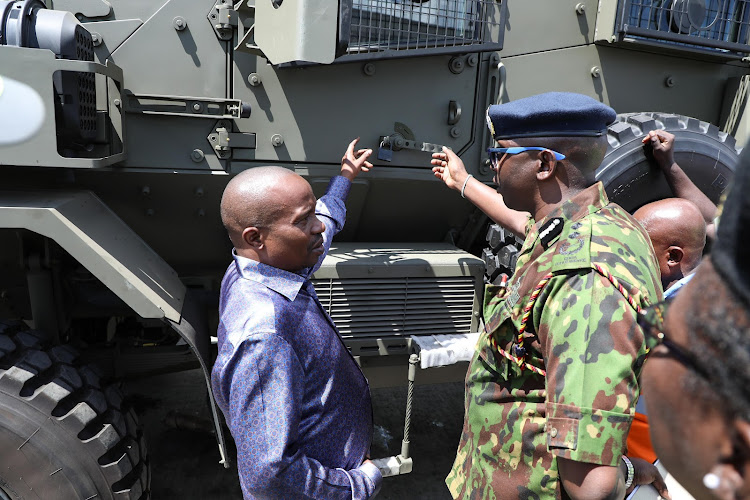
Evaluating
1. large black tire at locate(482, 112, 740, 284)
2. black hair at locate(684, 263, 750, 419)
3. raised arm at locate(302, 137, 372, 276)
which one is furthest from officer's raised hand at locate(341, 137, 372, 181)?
black hair at locate(684, 263, 750, 419)

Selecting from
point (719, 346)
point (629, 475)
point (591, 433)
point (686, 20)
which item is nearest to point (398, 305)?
point (629, 475)

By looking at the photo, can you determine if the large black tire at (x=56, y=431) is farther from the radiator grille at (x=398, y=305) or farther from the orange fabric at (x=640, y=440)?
the orange fabric at (x=640, y=440)

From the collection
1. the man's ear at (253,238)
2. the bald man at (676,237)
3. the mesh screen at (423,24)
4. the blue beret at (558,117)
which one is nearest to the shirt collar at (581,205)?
the blue beret at (558,117)

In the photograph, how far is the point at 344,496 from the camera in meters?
1.55

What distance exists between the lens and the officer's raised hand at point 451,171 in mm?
2469

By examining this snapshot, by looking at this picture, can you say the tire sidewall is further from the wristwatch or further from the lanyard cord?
the wristwatch

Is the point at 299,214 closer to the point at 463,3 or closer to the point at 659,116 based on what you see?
the point at 463,3

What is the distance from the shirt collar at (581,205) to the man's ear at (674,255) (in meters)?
0.90

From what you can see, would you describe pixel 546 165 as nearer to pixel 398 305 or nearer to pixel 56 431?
pixel 398 305

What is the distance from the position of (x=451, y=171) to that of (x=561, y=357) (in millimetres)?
1373

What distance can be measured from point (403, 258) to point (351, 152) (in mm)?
558

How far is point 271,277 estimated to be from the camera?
1576 millimetres

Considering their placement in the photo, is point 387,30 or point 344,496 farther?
point 387,30

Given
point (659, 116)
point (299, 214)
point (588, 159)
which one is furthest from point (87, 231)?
point (659, 116)
